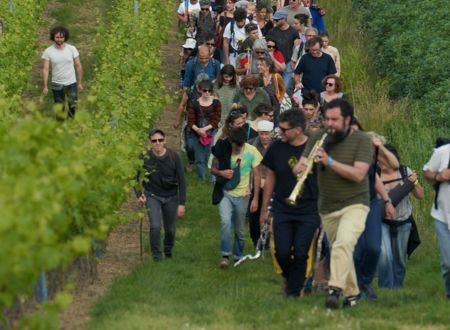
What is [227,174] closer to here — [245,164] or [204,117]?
[245,164]

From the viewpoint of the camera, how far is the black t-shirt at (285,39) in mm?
22562

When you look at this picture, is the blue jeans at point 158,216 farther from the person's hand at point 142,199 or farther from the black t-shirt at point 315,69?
the black t-shirt at point 315,69

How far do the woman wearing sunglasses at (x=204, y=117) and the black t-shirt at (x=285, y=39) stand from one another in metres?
2.95

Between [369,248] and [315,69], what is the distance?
7.34 metres

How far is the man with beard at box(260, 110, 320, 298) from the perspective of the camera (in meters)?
13.5

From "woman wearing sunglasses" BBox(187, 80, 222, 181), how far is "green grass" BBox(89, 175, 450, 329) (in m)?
2.51

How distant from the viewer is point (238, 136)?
15.6 meters

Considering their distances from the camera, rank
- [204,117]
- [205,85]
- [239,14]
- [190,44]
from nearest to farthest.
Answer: [205,85]
[204,117]
[239,14]
[190,44]

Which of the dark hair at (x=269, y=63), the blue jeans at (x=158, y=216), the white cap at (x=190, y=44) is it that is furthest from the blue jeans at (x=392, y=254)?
the white cap at (x=190, y=44)

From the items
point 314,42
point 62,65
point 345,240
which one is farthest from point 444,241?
point 62,65

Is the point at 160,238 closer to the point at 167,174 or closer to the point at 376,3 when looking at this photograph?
the point at 167,174

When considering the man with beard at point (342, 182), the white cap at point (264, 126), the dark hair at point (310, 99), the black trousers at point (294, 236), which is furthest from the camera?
the dark hair at point (310, 99)

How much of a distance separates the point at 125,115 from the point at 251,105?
1.70 m

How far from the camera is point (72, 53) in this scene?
22250 millimetres
